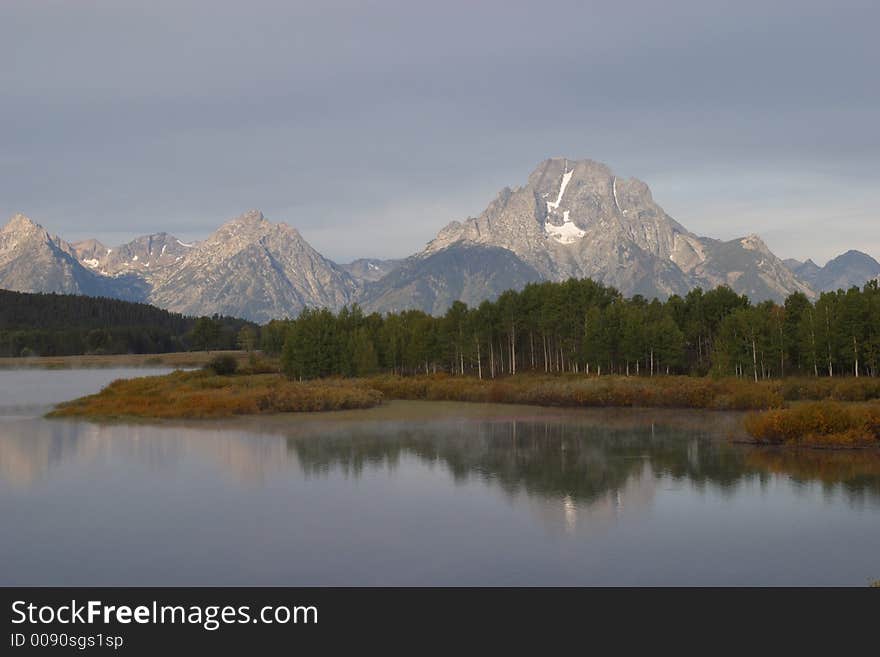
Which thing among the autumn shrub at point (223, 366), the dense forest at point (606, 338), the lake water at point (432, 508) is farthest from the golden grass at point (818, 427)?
the autumn shrub at point (223, 366)

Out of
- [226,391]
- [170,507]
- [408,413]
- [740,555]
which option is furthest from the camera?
[226,391]

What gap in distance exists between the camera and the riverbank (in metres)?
65.2

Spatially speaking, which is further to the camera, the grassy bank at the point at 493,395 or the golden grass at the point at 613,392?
the golden grass at the point at 613,392

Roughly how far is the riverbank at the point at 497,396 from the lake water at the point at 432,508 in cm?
1091

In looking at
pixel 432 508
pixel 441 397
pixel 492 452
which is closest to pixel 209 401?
pixel 441 397

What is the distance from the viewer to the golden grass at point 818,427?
4434cm

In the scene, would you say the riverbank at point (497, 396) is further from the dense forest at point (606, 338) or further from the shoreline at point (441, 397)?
the dense forest at point (606, 338)

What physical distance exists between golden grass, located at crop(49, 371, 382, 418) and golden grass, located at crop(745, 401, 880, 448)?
117 feet

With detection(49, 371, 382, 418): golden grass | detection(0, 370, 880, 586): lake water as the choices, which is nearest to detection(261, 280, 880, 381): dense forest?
detection(49, 371, 382, 418): golden grass

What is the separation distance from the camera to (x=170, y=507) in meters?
33.4

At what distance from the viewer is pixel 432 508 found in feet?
107
